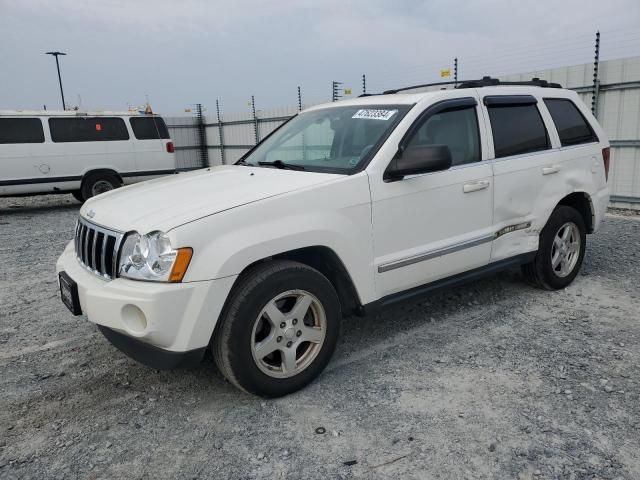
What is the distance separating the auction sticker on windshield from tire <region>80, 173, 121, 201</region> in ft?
28.7

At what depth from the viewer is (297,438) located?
2666mm

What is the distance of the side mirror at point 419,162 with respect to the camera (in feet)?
10.5

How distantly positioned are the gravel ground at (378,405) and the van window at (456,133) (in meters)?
1.31

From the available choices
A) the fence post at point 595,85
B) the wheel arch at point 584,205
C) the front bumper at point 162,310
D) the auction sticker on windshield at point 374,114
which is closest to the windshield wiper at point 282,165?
the auction sticker on windshield at point 374,114

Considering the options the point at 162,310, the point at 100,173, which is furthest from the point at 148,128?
the point at 162,310

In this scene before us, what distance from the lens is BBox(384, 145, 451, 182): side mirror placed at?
126 inches

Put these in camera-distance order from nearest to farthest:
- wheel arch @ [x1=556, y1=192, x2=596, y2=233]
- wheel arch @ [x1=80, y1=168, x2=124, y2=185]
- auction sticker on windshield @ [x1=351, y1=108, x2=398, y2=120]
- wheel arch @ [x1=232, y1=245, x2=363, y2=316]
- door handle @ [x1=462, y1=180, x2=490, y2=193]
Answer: wheel arch @ [x1=232, y1=245, x2=363, y2=316]
auction sticker on windshield @ [x1=351, y1=108, x2=398, y2=120]
door handle @ [x1=462, y1=180, x2=490, y2=193]
wheel arch @ [x1=556, y1=192, x2=596, y2=233]
wheel arch @ [x1=80, y1=168, x2=124, y2=185]

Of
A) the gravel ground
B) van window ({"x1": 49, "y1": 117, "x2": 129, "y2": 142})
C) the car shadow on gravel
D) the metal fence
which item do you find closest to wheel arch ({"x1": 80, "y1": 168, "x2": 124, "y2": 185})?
van window ({"x1": 49, "y1": 117, "x2": 129, "y2": 142})

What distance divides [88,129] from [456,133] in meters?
9.42

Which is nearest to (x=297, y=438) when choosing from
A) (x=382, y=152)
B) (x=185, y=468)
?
(x=185, y=468)

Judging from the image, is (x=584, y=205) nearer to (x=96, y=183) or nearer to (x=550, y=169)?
(x=550, y=169)

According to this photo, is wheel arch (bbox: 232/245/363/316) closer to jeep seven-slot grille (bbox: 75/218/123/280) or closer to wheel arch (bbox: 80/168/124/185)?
jeep seven-slot grille (bbox: 75/218/123/280)

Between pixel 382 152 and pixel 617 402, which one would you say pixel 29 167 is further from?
pixel 617 402

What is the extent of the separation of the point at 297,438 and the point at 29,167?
9.88m
